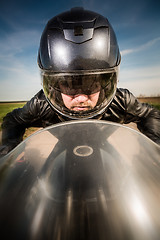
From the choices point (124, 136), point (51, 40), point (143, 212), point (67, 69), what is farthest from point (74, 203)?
point (51, 40)

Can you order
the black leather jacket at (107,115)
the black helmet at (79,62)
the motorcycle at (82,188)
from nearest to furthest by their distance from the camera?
the motorcycle at (82,188)
the black helmet at (79,62)
the black leather jacket at (107,115)

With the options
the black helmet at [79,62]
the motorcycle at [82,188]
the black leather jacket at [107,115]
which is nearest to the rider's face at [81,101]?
the black helmet at [79,62]

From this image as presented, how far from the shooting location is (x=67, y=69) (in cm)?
126

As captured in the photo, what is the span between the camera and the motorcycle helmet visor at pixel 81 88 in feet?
4.34

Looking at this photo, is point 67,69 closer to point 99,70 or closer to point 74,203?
point 99,70

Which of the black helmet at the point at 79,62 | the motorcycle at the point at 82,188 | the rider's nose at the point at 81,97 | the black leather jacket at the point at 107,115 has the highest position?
the black helmet at the point at 79,62

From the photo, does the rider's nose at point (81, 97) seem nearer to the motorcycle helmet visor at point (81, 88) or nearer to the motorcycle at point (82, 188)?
the motorcycle helmet visor at point (81, 88)

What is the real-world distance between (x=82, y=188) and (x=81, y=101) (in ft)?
3.72

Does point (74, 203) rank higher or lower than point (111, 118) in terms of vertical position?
higher

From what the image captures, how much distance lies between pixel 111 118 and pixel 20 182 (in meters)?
1.81

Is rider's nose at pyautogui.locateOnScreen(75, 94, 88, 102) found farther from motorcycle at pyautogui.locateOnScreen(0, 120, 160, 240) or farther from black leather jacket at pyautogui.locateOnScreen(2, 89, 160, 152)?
motorcycle at pyautogui.locateOnScreen(0, 120, 160, 240)

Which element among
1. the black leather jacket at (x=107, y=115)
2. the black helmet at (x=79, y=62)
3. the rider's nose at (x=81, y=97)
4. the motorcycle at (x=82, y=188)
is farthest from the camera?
the black leather jacket at (x=107, y=115)

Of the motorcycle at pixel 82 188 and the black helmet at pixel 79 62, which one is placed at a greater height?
the black helmet at pixel 79 62

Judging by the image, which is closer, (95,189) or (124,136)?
(95,189)
